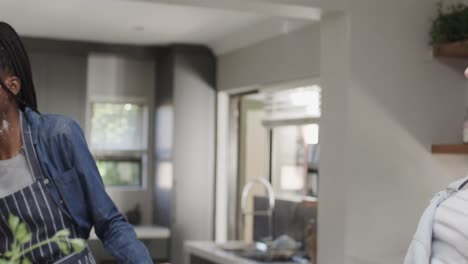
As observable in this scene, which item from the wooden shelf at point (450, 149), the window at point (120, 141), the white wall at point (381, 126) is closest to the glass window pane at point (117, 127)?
the window at point (120, 141)

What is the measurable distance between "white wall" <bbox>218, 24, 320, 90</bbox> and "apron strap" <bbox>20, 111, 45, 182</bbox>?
3.56m

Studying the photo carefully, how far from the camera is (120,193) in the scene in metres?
6.94

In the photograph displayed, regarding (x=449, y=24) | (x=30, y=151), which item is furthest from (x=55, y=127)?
(x=449, y=24)

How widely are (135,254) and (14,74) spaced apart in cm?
38

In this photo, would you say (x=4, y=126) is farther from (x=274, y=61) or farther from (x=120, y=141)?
(x=120, y=141)

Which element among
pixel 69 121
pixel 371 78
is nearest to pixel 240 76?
pixel 371 78

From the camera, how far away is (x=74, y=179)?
55.2 inches

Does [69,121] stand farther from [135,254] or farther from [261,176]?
[261,176]

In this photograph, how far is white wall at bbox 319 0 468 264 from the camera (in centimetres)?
329

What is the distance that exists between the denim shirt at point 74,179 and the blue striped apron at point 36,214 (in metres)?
0.01

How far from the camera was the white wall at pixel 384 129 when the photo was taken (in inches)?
130

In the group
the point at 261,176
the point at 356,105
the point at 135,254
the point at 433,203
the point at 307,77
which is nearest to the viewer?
the point at 135,254

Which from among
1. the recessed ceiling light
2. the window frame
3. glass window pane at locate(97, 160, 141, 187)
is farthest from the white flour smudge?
glass window pane at locate(97, 160, 141, 187)

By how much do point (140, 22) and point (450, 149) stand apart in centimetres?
301
